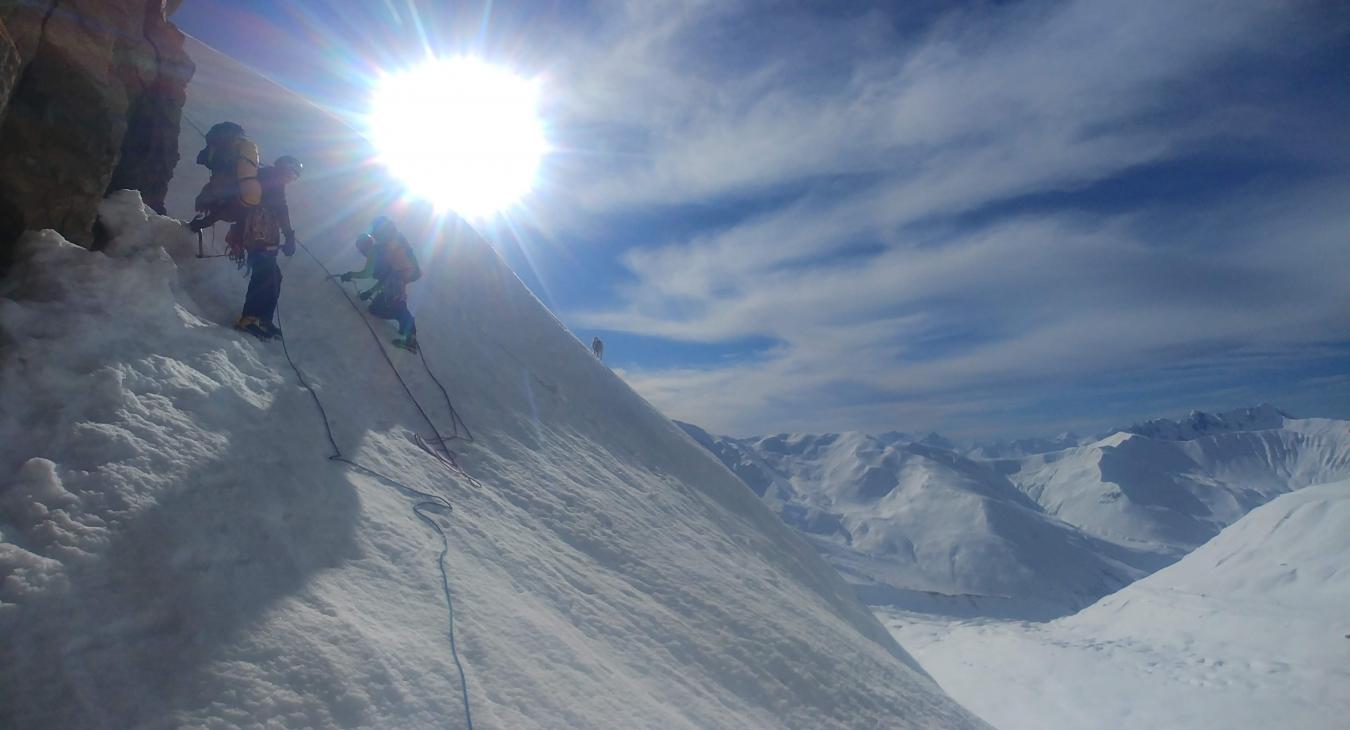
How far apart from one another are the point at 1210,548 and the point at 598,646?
1768 inches

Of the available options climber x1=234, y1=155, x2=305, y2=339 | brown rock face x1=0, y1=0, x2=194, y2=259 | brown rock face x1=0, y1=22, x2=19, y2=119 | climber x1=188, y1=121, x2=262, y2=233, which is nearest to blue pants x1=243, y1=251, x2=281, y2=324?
climber x1=234, y1=155, x2=305, y2=339

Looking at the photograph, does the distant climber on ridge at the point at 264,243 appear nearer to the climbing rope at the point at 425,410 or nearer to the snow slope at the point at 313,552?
the snow slope at the point at 313,552

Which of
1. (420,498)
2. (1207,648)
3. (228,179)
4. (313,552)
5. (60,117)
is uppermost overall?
(228,179)

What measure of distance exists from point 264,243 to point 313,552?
403 centimetres

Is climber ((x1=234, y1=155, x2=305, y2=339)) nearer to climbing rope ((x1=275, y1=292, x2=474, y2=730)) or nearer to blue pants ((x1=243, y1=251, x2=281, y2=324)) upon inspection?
blue pants ((x1=243, y1=251, x2=281, y2=324))

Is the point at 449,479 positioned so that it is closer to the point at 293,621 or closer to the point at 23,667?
the point at 293,621

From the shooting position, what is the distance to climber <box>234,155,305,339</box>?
6.43 metres

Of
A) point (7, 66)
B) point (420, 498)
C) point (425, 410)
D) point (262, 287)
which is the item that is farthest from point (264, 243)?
point (420, 498)

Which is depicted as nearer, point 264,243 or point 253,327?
point 253,327

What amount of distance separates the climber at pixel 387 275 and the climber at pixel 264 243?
4.73 feet

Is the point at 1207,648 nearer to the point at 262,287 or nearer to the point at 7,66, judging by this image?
the point at 262,287

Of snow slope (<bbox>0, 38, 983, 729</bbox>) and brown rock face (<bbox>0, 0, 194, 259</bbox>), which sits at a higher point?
brown rock face (<bbox>0, 0, 194, 259</bbox>)

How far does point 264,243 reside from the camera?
6.71 metres

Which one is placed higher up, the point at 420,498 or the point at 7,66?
the point at 7,66
